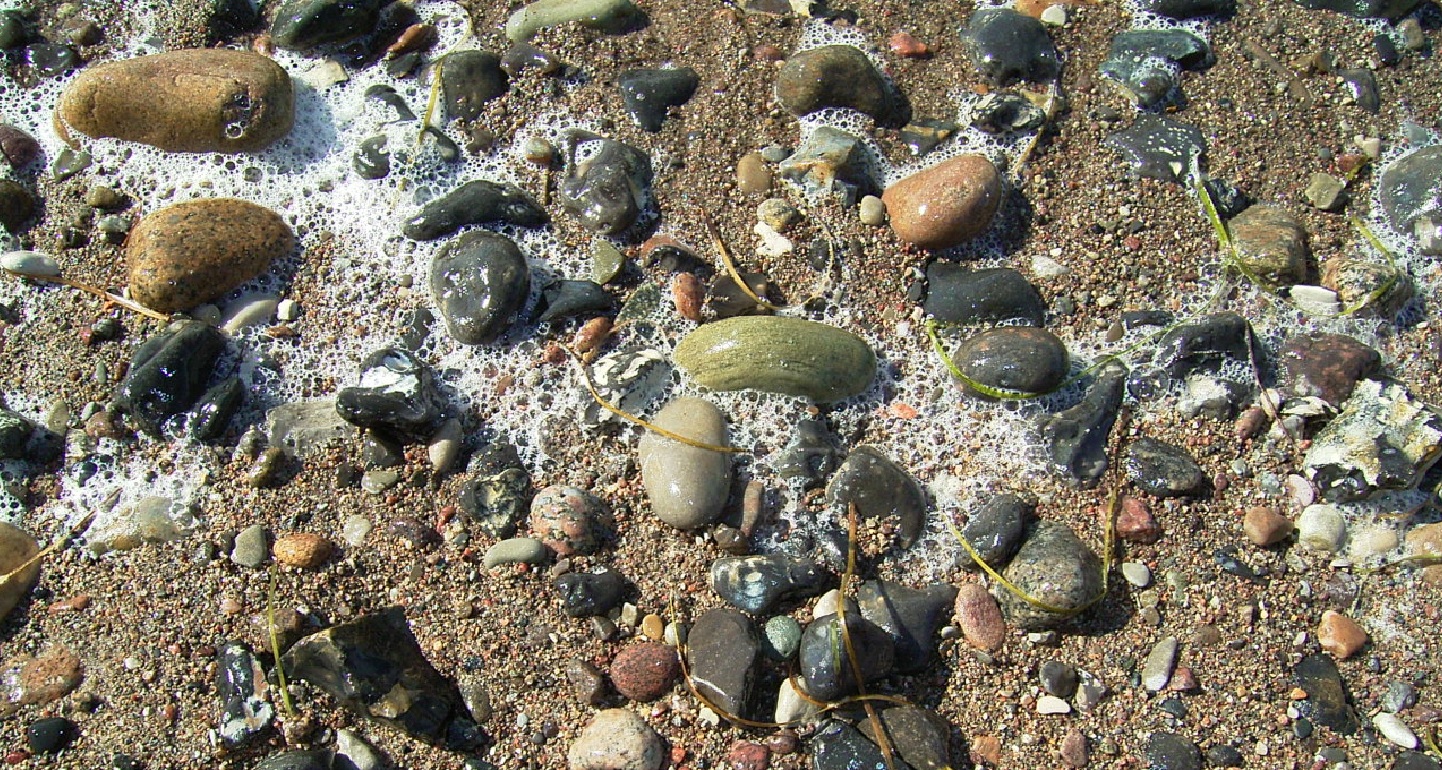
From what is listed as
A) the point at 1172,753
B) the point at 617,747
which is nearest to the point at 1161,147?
the point at 1172,753

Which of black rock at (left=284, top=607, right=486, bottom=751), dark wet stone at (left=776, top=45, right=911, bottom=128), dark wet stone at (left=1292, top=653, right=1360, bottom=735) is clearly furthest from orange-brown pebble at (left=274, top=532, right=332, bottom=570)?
dark wet stone at (left=1292, top=653, right=1360, bottom=735)

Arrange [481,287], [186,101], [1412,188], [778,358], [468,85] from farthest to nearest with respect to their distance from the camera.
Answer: [468,85], [186,101], [1412,188], [481,287], [778,358]

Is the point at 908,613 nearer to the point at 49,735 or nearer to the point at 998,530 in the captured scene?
the point at 998,530

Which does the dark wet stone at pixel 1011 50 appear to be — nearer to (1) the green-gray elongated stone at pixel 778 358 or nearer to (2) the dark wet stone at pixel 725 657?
(1) the green-gray elongated stone at pixel 778 358

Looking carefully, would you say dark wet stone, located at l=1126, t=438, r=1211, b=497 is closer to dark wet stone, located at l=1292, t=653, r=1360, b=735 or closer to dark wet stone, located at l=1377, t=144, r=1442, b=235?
dark wet stone, located at l=1292, t=653, r=1360, b=735

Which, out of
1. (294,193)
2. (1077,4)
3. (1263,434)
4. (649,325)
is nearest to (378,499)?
(649,325)

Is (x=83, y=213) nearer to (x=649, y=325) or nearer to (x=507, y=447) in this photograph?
(x=507, y=447)
